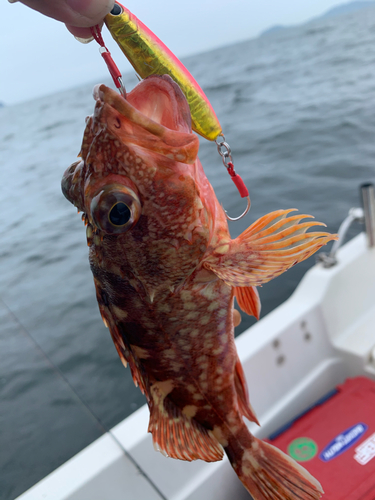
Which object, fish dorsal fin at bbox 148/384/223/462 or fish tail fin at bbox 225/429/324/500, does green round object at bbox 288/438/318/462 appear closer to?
fish tail fin at bbox 225/429/324/500

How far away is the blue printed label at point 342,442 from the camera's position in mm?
2697

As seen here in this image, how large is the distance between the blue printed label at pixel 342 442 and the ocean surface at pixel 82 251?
1.62 metres

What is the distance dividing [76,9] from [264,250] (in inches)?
35.7

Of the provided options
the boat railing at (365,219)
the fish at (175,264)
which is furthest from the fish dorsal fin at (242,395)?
the boat railing at (365,219)

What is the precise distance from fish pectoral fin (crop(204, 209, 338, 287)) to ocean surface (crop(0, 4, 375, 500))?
7.47 feet

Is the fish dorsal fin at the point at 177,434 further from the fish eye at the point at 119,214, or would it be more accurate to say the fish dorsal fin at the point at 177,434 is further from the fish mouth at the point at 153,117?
the fish mouth at the point at 153,117

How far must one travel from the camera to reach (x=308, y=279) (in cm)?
380

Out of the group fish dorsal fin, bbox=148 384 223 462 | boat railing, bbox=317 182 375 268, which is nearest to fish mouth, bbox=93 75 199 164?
fish dorsal fin, bbox=148 384 223 462

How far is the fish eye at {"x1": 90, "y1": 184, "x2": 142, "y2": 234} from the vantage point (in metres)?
1.23

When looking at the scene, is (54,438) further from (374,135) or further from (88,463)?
(374,135)

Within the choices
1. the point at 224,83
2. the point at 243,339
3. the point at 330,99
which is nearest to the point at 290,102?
the point at 330,99

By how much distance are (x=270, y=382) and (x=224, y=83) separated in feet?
102

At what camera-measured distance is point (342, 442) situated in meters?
2.75

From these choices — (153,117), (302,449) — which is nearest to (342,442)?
(302,449)
